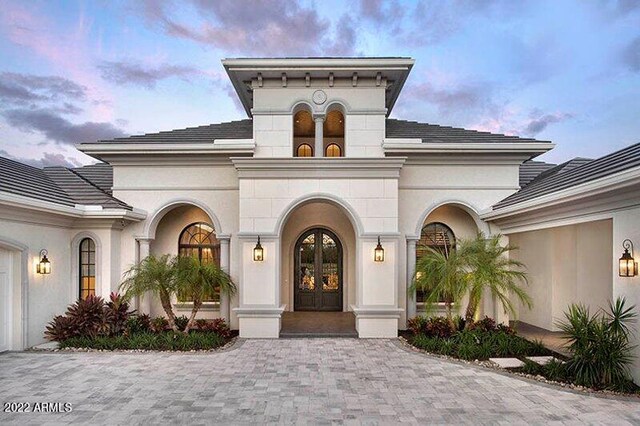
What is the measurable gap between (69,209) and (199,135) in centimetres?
447

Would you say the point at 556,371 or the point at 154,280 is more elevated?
the point at 154,280

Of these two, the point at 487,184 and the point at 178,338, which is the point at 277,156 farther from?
the point at 487,184

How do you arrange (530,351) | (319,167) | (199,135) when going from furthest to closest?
(199,135)
(319,167)
(530,351)

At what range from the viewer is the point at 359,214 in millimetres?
10742

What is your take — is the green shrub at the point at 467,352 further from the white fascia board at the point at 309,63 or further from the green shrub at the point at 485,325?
the white fascia board at the point at 309,63

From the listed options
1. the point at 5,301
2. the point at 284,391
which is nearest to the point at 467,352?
the point at 284,391

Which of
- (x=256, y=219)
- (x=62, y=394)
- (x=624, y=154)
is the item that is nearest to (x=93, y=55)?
(x=256, y=219)

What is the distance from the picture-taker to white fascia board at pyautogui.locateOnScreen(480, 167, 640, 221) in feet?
19.7

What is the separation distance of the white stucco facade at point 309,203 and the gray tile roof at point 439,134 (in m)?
0.17

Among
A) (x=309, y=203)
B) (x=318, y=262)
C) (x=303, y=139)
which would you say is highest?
(x=303, y=139)

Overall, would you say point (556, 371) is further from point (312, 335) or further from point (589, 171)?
point (312, 335)

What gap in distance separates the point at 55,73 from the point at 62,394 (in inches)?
648

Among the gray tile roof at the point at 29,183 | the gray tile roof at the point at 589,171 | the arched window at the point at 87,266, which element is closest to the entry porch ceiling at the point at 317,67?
the gray tile roof at the point at 589,171

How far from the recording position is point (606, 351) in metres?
6.54
